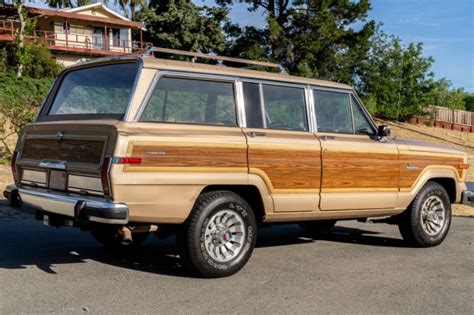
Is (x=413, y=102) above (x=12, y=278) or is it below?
above

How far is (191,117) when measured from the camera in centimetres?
580

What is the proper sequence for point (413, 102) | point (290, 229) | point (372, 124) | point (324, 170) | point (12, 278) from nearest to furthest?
point (12, 278), point (324, 170), point (372, 124), point (290, 229), point (413, 102)

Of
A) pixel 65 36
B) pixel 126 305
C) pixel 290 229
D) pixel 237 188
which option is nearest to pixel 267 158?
pixel 237 188

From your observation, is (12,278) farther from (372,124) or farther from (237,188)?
(372,124)

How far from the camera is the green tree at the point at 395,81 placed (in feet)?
130

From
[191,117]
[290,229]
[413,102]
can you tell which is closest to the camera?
[191,117]

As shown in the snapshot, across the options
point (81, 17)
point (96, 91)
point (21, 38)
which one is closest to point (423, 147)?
point (96, 91)

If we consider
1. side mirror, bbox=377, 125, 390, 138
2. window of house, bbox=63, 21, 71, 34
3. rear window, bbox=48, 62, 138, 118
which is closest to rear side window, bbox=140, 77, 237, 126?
rear window, bbox=48, 62, 138, 118

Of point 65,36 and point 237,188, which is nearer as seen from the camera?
point 237,188

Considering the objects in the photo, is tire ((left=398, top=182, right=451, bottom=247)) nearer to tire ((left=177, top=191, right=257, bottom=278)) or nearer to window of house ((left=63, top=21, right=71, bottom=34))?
tire ((left=177, top=191, right=257, bottom=278))

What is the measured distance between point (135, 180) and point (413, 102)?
38.7m

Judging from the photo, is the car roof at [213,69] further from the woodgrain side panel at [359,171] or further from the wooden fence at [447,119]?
the wooden fence at [447,119]

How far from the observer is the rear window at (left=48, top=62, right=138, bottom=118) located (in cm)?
555

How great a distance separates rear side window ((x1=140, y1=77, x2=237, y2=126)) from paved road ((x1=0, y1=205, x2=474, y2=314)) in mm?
1534
